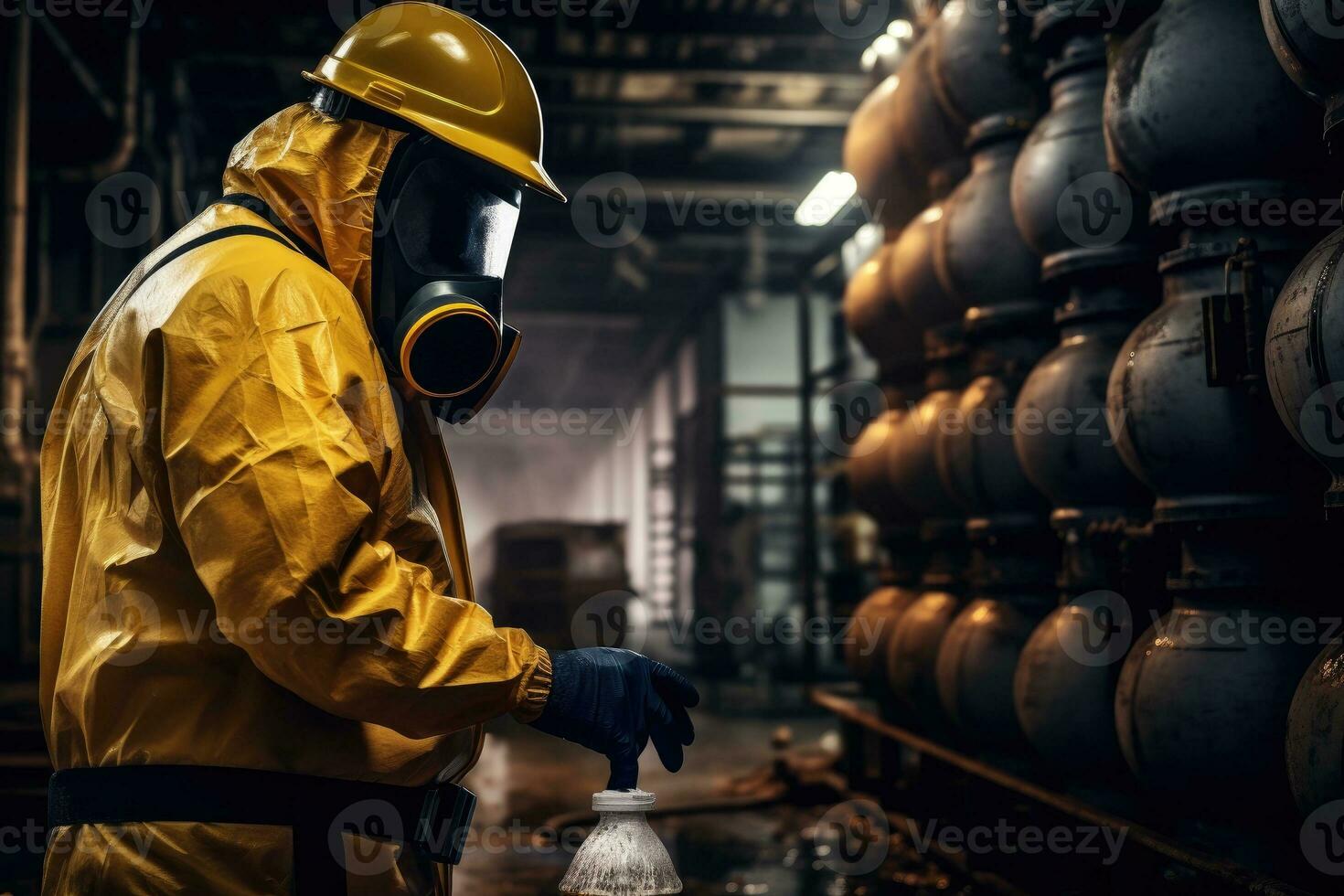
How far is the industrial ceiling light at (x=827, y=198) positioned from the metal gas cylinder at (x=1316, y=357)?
22.5 ft

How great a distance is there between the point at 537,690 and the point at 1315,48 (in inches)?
78.6

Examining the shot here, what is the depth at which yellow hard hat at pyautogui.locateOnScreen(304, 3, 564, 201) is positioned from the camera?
6.20 ft

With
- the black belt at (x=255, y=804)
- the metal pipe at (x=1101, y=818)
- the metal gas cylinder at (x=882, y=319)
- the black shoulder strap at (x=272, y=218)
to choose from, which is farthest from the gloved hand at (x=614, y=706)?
the metal gas cylinder at (x=882, y=319)

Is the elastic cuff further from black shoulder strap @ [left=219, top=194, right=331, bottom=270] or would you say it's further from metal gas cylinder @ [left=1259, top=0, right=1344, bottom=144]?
metal gas cylinder @ [left=1259, top=0, right=1344, bottom=144]

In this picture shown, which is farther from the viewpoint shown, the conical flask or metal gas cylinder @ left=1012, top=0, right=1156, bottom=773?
metal gas cylinder @ left=1012, top=0, right=1156, bottom=773

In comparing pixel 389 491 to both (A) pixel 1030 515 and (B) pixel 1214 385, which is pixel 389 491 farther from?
(A) pixel 1030 515

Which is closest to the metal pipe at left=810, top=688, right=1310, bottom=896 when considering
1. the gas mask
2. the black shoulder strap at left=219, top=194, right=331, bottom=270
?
the gas mask

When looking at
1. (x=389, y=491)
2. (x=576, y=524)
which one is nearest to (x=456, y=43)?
(x=389, y=491)

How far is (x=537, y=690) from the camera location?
1638mm

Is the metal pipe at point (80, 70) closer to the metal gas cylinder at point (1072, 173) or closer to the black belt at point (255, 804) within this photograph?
the metal gas cylinder at point (1072, 173)

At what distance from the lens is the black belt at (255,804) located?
161 centimetres

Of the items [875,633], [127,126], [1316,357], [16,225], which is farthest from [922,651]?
[127,126]

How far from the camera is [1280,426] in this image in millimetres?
2896

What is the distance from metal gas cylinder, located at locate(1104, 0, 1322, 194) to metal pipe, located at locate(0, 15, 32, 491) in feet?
18.7
